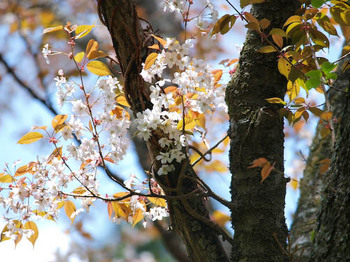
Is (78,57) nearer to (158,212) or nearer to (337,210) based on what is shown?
(158,212)

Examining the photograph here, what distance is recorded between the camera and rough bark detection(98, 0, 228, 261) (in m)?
1.02

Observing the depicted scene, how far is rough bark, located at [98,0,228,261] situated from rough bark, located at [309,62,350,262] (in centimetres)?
28

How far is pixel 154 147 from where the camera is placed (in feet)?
3.44

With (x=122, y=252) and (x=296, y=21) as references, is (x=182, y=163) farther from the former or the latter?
(x=122, y=252)

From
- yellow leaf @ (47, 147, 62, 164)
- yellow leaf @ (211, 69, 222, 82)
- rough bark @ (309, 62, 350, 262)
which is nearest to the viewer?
rough bark @ (309, 62, 350, 262)

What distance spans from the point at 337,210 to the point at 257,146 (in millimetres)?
290

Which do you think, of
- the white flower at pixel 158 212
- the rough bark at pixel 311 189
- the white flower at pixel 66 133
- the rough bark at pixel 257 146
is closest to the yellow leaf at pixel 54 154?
the white flower at pixel 66 133

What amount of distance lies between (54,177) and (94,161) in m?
0.12

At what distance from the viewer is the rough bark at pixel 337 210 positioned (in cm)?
81

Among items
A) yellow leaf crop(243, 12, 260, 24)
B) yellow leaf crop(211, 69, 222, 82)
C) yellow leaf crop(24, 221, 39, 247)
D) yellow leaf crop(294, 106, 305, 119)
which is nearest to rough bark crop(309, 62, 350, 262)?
yellow leaf crop(294, 106, 305, 119)

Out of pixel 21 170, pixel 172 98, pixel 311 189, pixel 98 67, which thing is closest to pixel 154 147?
pixel 172 98

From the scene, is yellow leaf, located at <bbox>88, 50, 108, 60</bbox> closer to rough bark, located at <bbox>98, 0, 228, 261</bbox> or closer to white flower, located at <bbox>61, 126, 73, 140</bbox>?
rough bark, located at <bbox>98, 0, 228, 261</bbox>

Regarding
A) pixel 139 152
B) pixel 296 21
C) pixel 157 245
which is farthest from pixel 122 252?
pixel 296 21

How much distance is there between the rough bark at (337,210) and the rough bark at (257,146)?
0.45 feet
